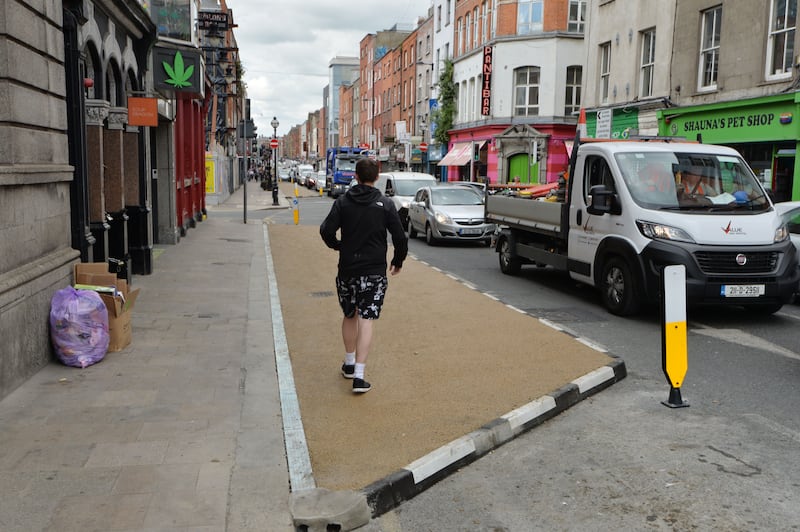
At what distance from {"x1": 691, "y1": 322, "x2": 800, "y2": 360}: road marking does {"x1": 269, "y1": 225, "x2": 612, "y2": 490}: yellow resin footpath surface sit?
6.10ft

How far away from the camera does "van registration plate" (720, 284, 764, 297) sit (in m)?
8.99

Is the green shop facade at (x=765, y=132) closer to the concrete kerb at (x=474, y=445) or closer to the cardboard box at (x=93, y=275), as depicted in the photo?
the concrete kerb at (x=474, y=445)

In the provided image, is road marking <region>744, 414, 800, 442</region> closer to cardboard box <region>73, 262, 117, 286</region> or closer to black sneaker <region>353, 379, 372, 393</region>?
black sneaker <region>353, 379, 372, 393</region>

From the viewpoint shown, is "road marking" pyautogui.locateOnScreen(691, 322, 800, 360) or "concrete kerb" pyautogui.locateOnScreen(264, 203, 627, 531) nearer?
"concrete kerb" pyautogui.locateOnScreen(264, 203, 627, 531)

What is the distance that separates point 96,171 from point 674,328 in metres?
7.22

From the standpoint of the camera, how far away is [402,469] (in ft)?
14.7

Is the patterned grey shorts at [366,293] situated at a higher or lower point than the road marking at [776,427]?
higher

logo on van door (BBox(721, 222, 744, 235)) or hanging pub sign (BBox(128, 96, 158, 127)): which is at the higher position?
hanging pub sign (BBox(128, 96, 158, 127))

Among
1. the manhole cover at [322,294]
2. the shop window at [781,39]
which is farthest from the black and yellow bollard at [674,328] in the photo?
the shop window at [781,39]

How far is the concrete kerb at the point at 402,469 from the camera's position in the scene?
3965mm

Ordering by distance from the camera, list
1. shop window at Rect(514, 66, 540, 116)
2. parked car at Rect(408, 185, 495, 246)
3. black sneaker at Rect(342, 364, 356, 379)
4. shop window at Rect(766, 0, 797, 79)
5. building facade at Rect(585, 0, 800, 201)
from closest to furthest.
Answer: black sneaker at Rect(342, 364, 356, 379) → shop window at Rect(766, 0, 797, 79) → building facade at Rect(585, 0, 800, 201) → parked car at Rect(408, 185, 495, 246) → shop window at Rect(514, 66, 540, 116)

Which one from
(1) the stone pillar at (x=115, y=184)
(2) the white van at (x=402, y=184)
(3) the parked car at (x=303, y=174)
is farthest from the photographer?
(3) the parked car at (x=303, y=174)

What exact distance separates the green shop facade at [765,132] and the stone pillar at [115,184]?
1325 centimetres

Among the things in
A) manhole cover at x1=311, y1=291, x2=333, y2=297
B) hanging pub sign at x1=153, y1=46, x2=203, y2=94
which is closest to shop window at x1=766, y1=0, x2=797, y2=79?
manhole cover at x1=311, y1=291, x2=333, y2=297
